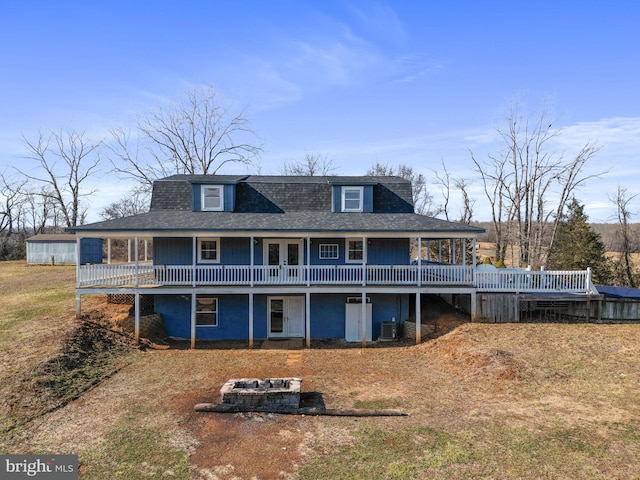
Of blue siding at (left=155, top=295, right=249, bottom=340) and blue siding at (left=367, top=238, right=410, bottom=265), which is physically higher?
blue siding at (left=367, top=238, right=410, bottom=265)

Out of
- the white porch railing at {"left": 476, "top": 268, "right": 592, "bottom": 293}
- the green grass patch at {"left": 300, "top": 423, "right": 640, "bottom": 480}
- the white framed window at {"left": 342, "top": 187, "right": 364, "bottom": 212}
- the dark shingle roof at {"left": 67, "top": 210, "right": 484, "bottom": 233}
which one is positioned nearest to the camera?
the green grass patch at {"left": 300, "top": 423, "right": 640, "bottom": 480}

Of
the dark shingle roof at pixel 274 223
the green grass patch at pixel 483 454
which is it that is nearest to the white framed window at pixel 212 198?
the dark shingle roof at pixel 274 223

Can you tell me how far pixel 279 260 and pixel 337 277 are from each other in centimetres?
318

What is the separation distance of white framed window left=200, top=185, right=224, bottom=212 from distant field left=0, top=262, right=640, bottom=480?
710cm

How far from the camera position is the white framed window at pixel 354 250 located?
18766 millimetres

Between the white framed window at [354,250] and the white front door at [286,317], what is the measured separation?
309 centimetres

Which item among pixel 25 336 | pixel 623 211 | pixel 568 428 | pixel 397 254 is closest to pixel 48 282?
pixel 25 336

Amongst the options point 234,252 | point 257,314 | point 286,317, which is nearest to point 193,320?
point 257,314

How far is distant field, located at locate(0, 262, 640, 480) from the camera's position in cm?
772

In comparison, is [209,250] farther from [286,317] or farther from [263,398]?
[263,398]

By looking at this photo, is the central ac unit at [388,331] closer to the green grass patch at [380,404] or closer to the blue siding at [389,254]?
the blue siding at [389,254]

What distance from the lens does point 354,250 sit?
61.8 feet

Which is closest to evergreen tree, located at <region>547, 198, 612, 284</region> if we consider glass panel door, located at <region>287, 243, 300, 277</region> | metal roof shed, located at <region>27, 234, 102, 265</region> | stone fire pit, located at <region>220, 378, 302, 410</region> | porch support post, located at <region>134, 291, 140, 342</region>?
glass panel door, located at <region>287, 243, 300, 277</region>

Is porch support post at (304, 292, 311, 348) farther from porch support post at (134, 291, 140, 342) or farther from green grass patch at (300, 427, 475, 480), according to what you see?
green grass patch at (300, 427, 475, 480)
